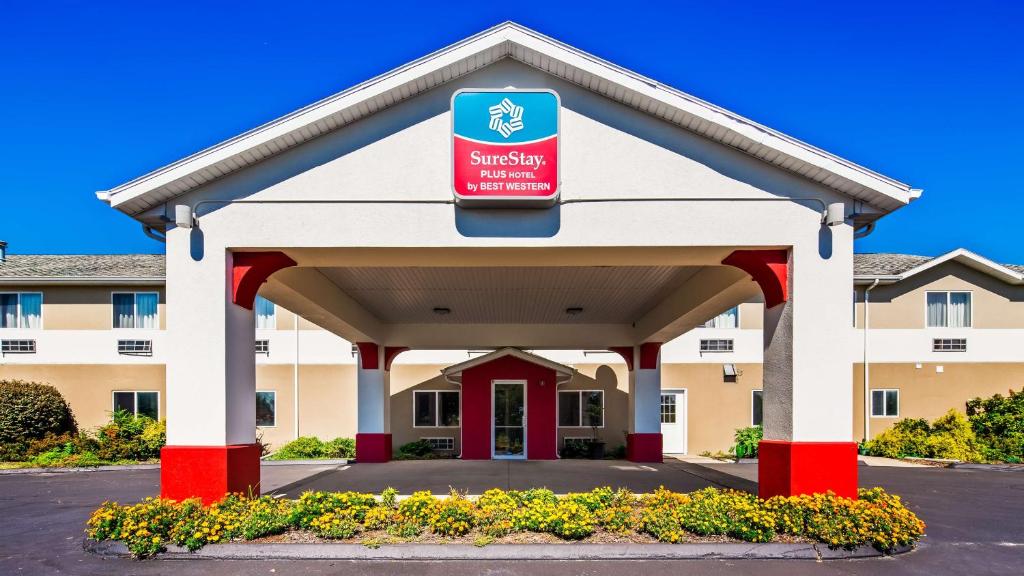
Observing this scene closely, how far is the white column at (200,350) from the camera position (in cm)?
817

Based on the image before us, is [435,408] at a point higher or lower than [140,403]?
lower

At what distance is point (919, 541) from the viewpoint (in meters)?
7.90

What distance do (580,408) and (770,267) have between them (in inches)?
533

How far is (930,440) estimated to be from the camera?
60.5 feet

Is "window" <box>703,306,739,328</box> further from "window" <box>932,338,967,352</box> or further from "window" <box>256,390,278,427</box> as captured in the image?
"window" <box>256,390,278,427</box>

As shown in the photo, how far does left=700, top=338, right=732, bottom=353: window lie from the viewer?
20.9 m

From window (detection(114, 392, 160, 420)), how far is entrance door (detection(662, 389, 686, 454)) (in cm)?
1611

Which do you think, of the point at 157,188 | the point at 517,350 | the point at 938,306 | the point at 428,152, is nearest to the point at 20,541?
the point at 157,188

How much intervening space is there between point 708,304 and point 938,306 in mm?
13091

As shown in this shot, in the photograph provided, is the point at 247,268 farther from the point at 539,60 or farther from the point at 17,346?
the point at 17,346

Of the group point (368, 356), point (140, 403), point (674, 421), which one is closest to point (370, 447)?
point (368, 356)

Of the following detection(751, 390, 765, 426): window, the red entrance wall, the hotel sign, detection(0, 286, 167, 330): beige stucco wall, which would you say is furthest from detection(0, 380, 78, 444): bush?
detection(751, 390, 765, 426): window

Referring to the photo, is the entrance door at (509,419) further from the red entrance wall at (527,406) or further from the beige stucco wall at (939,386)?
the beige stucco wall at (939,386)

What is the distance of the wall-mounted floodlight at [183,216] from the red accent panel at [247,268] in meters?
0.68
